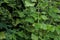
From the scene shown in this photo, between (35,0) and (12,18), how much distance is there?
1.08 ft

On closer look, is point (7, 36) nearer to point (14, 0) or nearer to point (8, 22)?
point (8, 22)

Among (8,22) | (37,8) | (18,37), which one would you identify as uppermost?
(37,8)

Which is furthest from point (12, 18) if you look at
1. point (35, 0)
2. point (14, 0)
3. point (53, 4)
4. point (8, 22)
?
point (53, 4)

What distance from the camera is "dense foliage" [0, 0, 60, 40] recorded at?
5.90 ft

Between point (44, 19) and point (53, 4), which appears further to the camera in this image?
point (53, 4)

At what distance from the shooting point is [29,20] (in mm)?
1807

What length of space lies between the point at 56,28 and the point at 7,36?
0.47 metres

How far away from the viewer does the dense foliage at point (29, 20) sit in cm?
180

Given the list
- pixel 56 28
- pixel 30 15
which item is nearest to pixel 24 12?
pixel 30 15

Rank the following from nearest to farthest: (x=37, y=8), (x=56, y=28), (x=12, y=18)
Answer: (x=56, y=28), (x=37, y=8), (x=12, y=18)

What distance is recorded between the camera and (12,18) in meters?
1.99

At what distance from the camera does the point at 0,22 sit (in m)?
1.89

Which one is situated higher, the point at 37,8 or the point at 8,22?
the point at 37,8

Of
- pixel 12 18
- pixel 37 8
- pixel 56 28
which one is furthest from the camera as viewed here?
pixel 12 18
